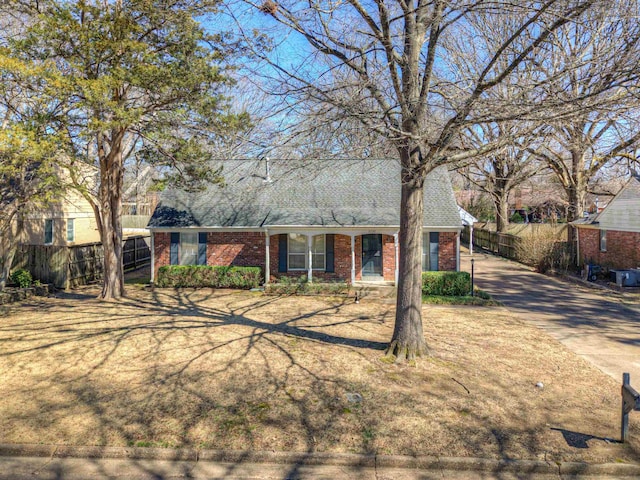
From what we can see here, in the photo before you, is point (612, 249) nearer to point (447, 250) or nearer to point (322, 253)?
point (447, 250)

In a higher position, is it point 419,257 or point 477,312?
point 419,257

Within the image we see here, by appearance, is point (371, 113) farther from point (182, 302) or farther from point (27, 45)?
point (182, 302)

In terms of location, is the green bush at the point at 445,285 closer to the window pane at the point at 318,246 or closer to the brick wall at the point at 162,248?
the window pane at the point at 318,246

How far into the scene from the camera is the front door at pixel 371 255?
58.6 feet

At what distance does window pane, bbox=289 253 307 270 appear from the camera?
18109mm

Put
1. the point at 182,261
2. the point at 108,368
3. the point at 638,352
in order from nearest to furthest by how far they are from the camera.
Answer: the point at 108,368
the point at 638,352
the point at 182,261

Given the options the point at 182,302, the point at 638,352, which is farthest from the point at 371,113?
the point at 182,302

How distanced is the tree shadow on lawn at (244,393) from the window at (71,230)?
437 inches

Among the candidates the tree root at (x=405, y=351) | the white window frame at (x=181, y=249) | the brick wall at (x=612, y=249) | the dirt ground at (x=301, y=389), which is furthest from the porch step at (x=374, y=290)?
the brick wall at (x=612, y=249)

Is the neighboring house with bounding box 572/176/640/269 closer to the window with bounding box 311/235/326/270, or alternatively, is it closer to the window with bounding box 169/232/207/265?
the window with bounding box 311/235/326/270

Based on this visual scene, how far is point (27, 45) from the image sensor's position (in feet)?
34.9

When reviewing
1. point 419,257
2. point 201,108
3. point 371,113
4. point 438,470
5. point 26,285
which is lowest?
point 438,470

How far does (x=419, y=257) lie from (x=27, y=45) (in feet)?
34.7

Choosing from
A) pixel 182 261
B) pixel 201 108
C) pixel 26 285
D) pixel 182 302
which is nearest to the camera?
pixel 201 108
